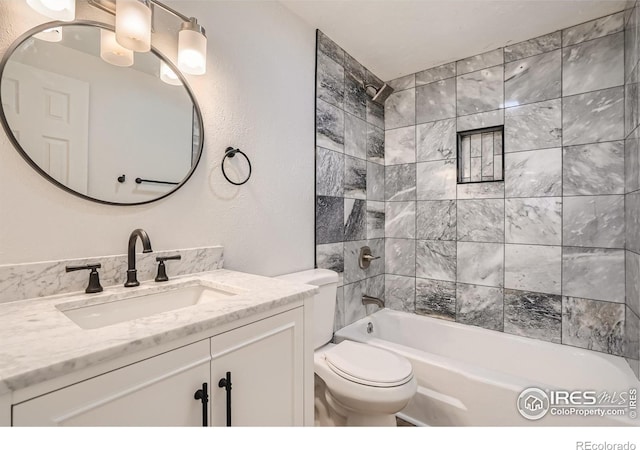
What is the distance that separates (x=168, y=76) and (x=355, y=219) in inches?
60.6

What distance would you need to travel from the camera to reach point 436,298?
95.3 inches

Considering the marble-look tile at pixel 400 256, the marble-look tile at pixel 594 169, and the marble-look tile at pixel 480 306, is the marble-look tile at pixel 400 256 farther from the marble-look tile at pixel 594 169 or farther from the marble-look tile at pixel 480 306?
the marble-look tile at pixel 594 169

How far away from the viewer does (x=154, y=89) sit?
1.20 meters

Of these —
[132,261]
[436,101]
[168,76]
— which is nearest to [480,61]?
[436,101]

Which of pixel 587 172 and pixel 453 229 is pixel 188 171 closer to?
pixel 453 229

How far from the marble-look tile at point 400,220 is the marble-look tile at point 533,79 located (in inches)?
40.9

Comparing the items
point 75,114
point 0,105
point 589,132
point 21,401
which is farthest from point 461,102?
point 21,401

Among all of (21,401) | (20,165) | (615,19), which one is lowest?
(21,401)

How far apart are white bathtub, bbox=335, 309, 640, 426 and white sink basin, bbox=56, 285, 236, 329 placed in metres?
1.16

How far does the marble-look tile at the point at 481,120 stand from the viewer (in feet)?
7.07

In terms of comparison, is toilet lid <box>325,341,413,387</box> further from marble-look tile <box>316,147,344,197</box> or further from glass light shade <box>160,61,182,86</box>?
glass light shade <box>160,61,182,86</box>

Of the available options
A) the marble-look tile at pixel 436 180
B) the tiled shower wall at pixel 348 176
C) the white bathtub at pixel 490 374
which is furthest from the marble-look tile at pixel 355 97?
the white bathtub at pixel 490 374

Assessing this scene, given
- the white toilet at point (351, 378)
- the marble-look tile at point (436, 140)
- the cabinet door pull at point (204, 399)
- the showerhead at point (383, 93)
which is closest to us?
the cabinet door pull at point (204, 399)
